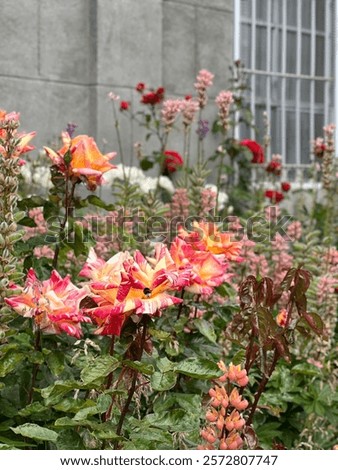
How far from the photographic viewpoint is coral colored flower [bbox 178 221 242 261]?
7.11 ft

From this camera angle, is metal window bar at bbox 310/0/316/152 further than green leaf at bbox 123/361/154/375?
Yes

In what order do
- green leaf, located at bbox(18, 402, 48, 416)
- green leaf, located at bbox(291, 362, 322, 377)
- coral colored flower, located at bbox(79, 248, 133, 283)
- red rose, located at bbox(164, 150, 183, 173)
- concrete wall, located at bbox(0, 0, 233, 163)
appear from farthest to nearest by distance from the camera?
concrete wall, located at bbox(0, 0, 233, 163) < red rose, located at bbox(164, 150, 183, 173) < green leaf, located at bbox(291, 362, 322, 377) < green leaf, located at bbox(18, 402, 48, 416) < coral colored flower, located at bbox(79, 248, 133, 283)

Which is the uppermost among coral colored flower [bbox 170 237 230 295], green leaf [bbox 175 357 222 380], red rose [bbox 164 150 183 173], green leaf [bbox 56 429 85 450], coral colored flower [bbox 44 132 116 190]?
coral colored flower [bbox 44 132 116 190]

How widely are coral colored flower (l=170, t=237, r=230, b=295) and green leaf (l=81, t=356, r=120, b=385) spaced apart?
1.06 feet

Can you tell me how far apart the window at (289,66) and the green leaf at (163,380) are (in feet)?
18.1

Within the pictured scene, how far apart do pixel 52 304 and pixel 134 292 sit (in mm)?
270

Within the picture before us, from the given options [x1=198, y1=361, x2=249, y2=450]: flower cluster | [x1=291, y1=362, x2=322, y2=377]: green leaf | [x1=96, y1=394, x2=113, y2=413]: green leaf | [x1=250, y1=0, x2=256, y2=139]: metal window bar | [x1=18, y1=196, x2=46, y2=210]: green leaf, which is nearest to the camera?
[x1=198, y1=361, x2=249, y2=450]: flower cluster

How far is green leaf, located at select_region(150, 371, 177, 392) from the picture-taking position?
1.64 metres

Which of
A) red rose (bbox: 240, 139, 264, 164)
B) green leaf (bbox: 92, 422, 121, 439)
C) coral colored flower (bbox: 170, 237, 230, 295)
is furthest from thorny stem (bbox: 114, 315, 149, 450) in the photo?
red rose (bbox: 240, 139, 264, 164)

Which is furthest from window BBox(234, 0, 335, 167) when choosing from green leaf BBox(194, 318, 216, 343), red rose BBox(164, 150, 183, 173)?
green leaf BBox(194, 318, 216, 343)

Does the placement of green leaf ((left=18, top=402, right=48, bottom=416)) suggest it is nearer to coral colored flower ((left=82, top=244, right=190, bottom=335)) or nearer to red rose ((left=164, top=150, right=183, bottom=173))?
coral colored flower ((left=82, top=244, right=190, bottom=335))

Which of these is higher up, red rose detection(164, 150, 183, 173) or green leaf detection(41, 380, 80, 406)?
red rose detection(164, 150, 183, 173)

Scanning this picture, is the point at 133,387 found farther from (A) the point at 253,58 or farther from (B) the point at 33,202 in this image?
(A) the point at 253,58
